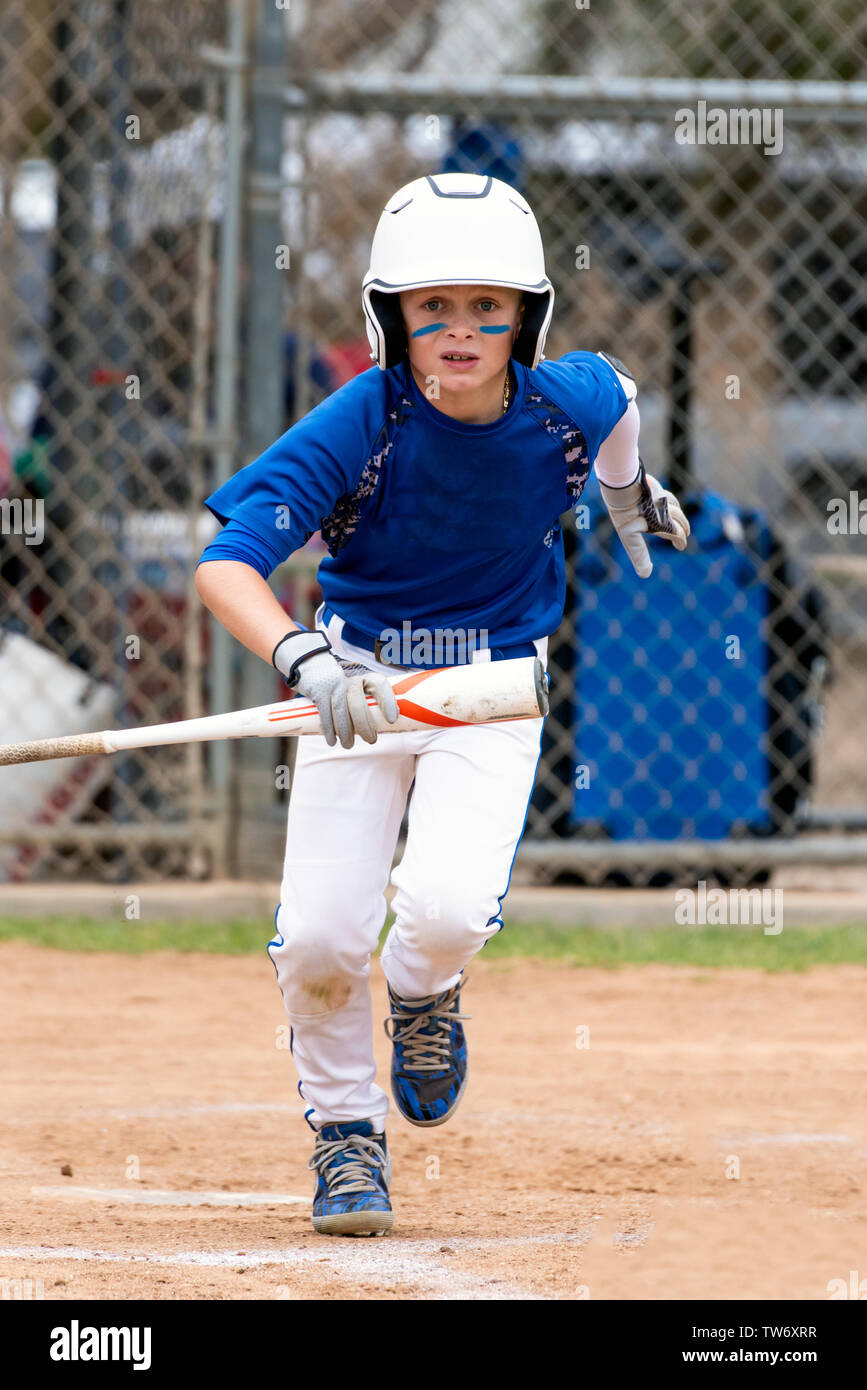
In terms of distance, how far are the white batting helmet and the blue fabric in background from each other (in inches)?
115

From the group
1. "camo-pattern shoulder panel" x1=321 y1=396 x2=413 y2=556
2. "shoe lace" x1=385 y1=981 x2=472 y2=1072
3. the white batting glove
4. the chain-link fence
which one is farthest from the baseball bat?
the chain-link fence

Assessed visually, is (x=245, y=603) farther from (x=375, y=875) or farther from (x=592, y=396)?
(x=592, y=396)

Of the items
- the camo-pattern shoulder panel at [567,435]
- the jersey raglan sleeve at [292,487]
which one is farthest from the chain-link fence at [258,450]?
the jersey raglan sleeve at [292,487]

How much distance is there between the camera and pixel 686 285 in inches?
251

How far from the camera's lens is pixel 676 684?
6.04m

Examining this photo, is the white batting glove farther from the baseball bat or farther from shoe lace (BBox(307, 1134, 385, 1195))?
shoe lace (BBox(307, 1134, 385, 1195))

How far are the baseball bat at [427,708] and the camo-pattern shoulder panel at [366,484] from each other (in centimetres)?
42

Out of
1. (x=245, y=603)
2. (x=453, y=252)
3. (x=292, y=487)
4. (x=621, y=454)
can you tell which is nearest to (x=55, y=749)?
(x=245, y=603)

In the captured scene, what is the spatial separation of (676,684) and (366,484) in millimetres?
3124

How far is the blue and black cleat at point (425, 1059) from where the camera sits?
331cm

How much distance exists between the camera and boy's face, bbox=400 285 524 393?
300 centimetres

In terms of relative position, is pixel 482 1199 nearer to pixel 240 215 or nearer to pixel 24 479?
pixel 240 215

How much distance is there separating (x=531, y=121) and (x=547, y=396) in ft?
10.1

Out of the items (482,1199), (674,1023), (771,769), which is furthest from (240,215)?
(482,1199)
